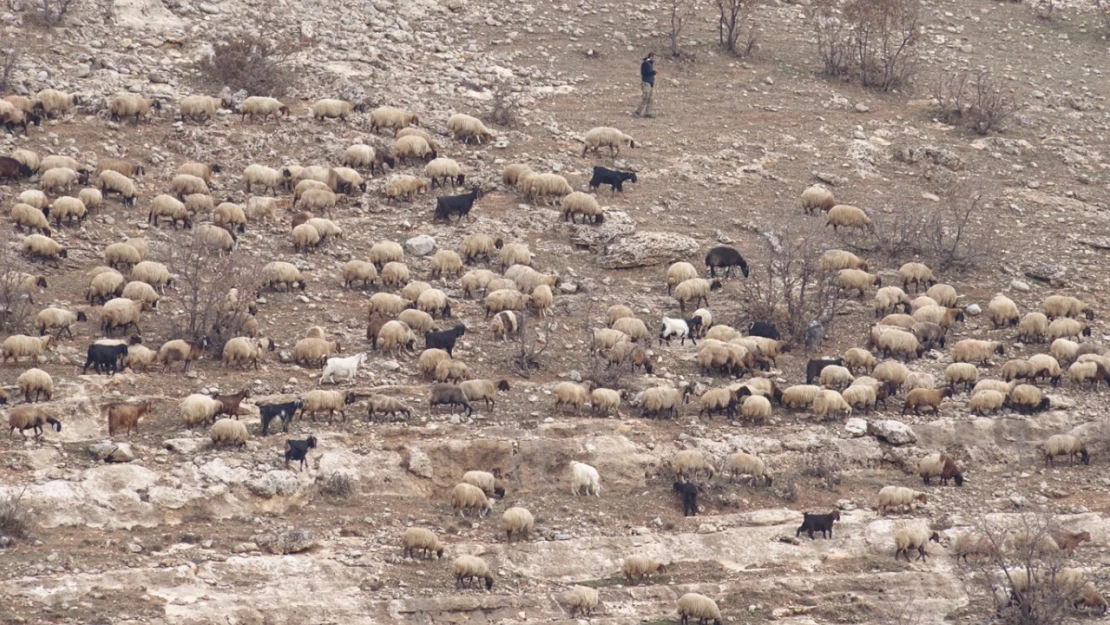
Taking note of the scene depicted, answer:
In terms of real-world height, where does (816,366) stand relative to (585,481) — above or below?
above

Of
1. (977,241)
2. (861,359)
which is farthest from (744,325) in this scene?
(977,241)

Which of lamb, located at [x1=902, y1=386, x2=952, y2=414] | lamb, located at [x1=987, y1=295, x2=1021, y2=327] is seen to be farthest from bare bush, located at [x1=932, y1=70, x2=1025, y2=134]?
lamb, located at [x1=902, y1=386, x2=952, y2=414]

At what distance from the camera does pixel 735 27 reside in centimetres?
4034

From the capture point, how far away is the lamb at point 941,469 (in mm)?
24828

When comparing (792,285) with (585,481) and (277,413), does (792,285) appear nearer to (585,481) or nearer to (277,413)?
(585,481)

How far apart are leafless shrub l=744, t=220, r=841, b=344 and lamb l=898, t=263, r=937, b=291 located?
4.60ft

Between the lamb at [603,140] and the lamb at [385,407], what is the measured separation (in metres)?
10.5

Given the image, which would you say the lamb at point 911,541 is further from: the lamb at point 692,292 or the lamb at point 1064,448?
the lamb at point 692,292

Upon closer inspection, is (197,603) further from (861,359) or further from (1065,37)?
(1065,37)

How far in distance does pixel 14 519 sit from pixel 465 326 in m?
8.60

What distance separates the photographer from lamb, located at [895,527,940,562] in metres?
23.0

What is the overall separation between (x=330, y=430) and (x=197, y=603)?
425cm

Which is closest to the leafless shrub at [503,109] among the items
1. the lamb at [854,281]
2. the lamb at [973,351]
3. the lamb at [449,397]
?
the lamb at [854,281]

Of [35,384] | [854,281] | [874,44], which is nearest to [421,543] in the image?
[35,384]
